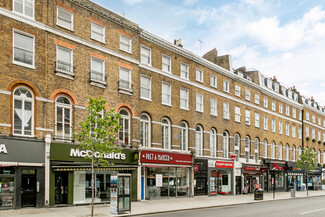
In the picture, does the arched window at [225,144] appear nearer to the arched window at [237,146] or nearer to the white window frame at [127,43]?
the arched window at [237,146]

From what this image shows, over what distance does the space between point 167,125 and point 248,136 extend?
14.3 meters

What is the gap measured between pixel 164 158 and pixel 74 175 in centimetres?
807

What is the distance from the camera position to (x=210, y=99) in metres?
33.3

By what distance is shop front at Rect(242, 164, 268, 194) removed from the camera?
36938 mm

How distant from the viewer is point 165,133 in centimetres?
2805

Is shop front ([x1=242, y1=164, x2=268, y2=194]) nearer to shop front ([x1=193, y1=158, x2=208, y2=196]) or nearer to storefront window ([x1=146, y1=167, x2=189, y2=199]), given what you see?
shop front ([x1=193, y1=158, x2=208, y2=196])

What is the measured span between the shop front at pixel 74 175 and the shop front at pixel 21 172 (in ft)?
2.53

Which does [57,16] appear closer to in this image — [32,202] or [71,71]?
[71,71]

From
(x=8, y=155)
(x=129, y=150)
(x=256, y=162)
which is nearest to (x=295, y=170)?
(x=256, y=162)

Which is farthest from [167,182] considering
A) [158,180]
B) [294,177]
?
[294,177]

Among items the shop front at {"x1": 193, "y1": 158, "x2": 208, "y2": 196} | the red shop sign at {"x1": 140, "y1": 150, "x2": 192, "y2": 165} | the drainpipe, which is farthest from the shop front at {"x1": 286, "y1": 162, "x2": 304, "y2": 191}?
the drainpipe

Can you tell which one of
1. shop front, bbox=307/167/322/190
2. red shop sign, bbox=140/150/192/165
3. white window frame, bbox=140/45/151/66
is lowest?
shop front, bbox=307/167/322/190

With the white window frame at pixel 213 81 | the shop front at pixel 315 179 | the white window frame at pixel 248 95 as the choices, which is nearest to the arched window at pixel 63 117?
the white window frame at pixel 213 81

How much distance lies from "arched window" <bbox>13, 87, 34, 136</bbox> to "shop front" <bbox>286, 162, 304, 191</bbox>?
117 ft
